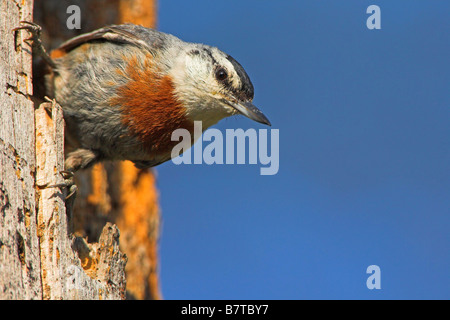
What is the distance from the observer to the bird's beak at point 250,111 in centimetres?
441

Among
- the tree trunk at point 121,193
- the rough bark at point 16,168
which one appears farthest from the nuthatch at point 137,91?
the tree trunk at point 121,193

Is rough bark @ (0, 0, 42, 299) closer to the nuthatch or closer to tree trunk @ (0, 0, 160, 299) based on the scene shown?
tree trunk @ (0, 0, 160, 299)

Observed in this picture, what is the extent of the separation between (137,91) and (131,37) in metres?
0.50

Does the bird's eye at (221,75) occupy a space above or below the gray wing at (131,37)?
below

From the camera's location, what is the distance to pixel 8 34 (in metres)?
3.99

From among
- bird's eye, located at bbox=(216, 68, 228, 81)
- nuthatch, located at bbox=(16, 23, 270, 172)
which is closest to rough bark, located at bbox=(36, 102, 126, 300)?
nuthatch, located at bbox=(16, 23, 270, 172)

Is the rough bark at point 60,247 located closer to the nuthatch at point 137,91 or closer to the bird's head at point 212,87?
the nuthatch at point 137,91

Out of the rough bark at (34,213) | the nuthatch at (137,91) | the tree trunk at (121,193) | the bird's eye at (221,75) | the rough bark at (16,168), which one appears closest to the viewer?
the rough bark at (16,168)

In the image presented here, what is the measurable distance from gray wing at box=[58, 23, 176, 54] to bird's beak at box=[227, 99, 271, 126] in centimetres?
71

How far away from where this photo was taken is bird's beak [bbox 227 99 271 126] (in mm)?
4410

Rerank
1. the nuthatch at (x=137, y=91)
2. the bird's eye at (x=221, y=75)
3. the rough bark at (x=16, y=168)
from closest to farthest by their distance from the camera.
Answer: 1. the rough bark at (x=16, y=168)
2. the nuthatch at (x=137, y=91)
3. the bird's eye at (x=221, y=75)
